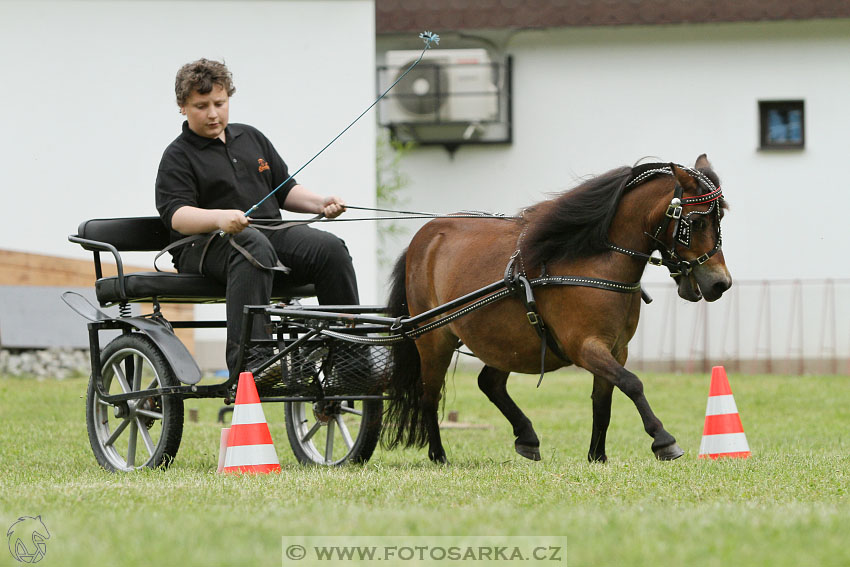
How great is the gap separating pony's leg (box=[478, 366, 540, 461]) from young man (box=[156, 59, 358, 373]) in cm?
89

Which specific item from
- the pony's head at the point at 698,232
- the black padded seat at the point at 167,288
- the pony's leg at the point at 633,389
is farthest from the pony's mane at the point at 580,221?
the black padded seat at the point at 167,288

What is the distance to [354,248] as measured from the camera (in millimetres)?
15961

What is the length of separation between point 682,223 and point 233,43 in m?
11.2

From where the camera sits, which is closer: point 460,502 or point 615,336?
point 460,502

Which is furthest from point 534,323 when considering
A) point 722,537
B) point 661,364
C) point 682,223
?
point 661,364

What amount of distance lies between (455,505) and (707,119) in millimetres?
14457

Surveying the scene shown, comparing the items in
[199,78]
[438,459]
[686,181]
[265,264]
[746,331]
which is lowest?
[746,331]

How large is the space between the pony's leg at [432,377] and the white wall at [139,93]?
353 inches

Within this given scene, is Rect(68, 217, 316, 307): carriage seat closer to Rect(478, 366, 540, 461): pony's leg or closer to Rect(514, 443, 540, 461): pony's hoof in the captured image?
Rect(478, 366, 540, 461): pony's leg

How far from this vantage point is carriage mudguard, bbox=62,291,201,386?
586cm

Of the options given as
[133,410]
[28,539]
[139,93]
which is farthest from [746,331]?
[28,539]

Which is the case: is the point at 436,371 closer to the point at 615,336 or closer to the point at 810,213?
the point at 615,336

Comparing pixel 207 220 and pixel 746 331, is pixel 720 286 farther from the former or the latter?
pixel 746 331

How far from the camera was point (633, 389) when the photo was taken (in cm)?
527
